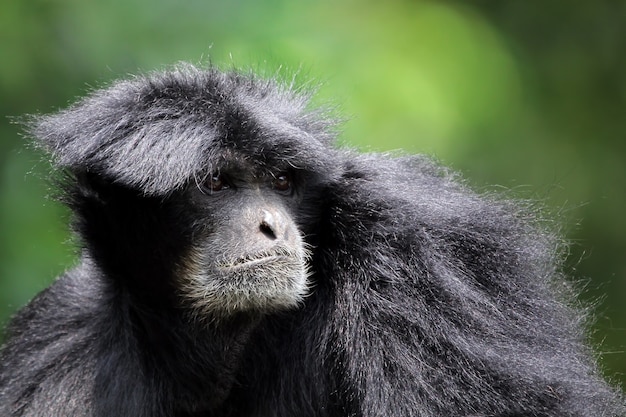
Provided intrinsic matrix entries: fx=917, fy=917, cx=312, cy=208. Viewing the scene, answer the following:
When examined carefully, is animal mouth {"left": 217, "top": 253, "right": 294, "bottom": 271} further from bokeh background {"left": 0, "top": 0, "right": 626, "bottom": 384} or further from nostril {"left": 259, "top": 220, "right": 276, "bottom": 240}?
bokeh background {"left": 0, "top": 0, "right": 626, "bottom": 384}

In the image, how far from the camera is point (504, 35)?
362 inches

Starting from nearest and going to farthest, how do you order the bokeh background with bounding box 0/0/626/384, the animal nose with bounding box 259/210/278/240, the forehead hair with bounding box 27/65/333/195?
1. the forehead hair with bounding box 27/65/333/195
2. the animal nose with bounding box 259/210/278/240
3. the bokeh background with bounding box 0/0/626/384

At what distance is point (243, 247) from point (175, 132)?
0.69 metres

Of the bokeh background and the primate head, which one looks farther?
the bokeh background

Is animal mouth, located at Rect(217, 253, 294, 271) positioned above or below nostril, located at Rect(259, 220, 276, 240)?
below

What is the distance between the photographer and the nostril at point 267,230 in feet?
15.7

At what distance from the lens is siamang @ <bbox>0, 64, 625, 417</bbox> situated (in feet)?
15.5

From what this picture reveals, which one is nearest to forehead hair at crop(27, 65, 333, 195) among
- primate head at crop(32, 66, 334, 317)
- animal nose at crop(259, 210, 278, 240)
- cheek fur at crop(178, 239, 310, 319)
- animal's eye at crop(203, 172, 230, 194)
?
primate head at crop(32, 66, 334, 317)

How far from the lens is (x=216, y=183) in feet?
16.0

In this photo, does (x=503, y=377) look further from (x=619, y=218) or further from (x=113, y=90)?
A: (x=619, y=218)

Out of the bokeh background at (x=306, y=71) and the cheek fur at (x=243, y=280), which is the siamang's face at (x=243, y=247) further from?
the bokeh background at (x=306, y=71)

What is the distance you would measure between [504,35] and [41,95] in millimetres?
4530

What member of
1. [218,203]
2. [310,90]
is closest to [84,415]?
[218,203]

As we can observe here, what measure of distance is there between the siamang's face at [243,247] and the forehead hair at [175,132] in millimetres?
158
